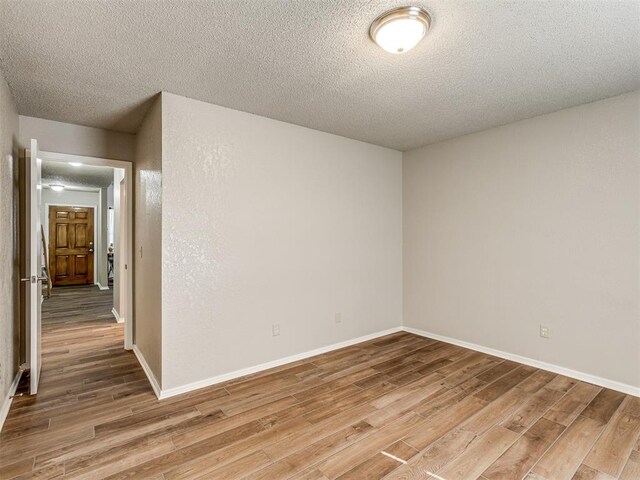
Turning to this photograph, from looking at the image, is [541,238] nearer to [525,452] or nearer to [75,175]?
[525,452]

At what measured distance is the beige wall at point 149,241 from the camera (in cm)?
282

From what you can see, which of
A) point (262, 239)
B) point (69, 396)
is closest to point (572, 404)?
point (262, 239)

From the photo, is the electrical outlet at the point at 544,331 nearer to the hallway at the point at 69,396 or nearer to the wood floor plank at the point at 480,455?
the wood floor plank at the point at 480,455

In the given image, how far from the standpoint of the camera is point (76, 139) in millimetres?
3502

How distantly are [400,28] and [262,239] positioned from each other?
7.10 feet

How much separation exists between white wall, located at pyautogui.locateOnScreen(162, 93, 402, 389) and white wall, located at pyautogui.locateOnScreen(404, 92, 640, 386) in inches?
29.2

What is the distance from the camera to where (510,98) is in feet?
9.45

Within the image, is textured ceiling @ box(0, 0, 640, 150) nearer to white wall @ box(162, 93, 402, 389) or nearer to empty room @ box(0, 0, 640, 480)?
empty room @ box(0, 0, 640, 480)

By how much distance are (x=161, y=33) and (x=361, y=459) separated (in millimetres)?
2808

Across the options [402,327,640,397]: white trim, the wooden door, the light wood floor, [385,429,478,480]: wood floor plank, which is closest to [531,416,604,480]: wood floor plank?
the light wood floor

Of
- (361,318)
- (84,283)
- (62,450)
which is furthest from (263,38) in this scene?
(84,283)

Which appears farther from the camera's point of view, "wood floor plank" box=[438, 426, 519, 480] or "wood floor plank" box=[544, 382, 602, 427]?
"wood floor plank" box=[544, 382, 602, 427]

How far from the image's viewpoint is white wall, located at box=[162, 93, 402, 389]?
9.26 feet

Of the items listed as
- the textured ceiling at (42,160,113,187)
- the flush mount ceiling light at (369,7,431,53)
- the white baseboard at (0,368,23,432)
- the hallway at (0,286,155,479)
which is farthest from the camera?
the textured ceiling at (42,160,113,187)
